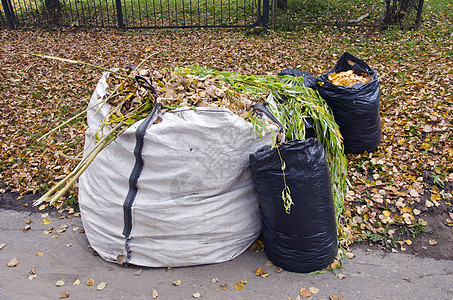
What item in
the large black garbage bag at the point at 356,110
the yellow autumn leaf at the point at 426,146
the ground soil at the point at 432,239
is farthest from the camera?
the yellow autumn leaf at the point at 426,146

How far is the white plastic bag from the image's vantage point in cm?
227

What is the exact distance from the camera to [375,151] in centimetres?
356

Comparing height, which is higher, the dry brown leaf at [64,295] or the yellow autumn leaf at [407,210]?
the yellow autumn leaf at [407,210]

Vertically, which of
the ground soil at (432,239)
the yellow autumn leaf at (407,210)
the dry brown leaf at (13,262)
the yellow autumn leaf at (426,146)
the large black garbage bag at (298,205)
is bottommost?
the dry brown leaf at (13,262)

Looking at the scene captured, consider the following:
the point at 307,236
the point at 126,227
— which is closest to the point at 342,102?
the point at 307,236

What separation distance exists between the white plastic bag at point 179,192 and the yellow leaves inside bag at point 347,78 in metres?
1.40

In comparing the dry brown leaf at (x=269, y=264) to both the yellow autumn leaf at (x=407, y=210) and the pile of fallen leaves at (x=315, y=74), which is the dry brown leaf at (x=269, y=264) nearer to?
the pile of fallen leaves at (x=315, y=74)

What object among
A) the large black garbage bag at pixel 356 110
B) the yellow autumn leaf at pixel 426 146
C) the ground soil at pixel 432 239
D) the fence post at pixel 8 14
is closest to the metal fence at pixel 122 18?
the fence post at pixel 8 14

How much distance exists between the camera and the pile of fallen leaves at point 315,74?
10.0 feet

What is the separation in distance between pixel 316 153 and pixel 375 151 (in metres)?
1.61

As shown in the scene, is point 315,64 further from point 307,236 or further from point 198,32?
point 307,236

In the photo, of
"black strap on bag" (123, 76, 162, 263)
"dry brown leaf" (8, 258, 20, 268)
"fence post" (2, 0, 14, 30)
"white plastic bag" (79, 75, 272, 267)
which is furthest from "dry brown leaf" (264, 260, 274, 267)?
"fence post" (2, 0, 14, 30)

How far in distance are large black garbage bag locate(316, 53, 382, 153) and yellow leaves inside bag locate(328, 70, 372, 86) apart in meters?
0.10

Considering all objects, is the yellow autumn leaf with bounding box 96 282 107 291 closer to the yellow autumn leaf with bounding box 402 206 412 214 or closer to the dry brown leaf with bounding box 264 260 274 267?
the dry brown leaf with bounding box 264 260 274 267
